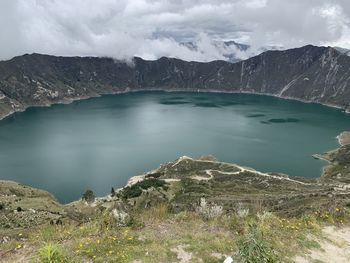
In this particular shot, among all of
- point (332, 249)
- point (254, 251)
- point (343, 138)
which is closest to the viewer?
point (254, 251)

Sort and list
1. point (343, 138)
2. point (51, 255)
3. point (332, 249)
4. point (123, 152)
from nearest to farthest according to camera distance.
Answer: point (51, 255) < point (332, 249) < point (123, 152) < point (343, 138)

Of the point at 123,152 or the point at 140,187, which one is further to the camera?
the point at 123,152

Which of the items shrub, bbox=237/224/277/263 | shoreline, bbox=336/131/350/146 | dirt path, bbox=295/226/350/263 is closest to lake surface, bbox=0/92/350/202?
shoreline, bbox=336/131/350/146

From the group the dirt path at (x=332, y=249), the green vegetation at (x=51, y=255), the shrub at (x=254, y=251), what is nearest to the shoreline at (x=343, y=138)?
the dirt path at (x=332, y=249)

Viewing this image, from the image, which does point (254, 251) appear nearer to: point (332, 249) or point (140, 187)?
point (332, 249)

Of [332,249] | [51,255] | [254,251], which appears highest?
[254,251]

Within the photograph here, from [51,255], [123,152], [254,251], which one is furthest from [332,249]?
[123,152]

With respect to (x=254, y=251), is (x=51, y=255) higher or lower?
lower

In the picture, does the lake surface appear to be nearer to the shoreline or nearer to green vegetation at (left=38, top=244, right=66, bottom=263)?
the shoreline
